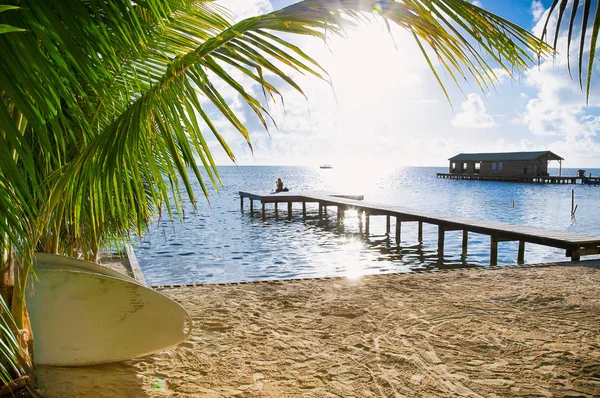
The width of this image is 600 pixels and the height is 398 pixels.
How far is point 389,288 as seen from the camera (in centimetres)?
639

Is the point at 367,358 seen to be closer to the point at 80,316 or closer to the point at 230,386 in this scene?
the point at 230,386

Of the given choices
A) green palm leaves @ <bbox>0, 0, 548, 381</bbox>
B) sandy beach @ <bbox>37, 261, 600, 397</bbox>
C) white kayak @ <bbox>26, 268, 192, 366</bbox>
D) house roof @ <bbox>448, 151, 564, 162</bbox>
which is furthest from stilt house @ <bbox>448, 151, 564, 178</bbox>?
green palm leaves @ <bbox>0, 0, 548, 381</bbox>

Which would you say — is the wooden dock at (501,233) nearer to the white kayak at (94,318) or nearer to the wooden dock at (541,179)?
the white kayak at (94,318)

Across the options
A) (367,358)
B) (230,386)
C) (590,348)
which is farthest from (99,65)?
(590,348)

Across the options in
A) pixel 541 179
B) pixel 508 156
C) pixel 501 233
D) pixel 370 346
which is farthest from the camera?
pixel 508 156

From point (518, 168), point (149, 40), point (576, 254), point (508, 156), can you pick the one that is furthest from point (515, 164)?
point (149, 40)

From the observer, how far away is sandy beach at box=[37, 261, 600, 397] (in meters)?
3.34

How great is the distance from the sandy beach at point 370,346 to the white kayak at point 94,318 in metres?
0.16

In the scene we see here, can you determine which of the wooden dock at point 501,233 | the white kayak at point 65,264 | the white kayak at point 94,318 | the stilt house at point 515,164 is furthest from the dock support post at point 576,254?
the stilt house at point 515,164

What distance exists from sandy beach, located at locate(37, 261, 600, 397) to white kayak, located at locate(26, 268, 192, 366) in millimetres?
163

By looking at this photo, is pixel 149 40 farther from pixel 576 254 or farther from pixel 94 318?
pixel 576 254

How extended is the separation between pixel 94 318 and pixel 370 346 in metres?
2.36

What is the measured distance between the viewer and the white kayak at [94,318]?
10.6 feet

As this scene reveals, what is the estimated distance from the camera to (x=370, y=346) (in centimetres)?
417
